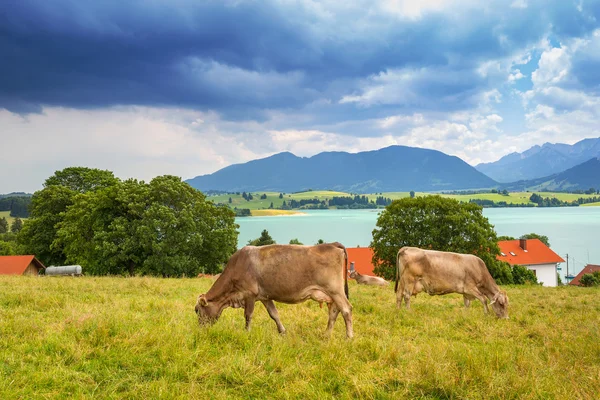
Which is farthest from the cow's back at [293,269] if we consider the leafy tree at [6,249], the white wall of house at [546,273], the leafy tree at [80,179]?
the white wall of house at [546,273]

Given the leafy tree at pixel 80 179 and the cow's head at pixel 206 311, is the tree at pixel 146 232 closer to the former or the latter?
the leafy tree at pixel 80 179

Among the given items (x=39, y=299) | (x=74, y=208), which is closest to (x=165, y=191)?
(x=74, y=208)

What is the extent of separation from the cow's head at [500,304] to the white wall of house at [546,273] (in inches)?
2413

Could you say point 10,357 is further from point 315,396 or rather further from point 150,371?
point 315,396

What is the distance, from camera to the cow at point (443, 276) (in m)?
12.2

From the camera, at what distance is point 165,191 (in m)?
34.6

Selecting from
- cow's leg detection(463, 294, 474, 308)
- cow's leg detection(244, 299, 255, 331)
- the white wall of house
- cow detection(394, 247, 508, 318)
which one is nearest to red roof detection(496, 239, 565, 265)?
the white wall of house

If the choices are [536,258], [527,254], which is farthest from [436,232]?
[536,258]

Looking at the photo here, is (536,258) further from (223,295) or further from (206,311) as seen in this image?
(206,311)

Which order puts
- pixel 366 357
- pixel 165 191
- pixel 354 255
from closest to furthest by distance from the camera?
pixel 366 357 < pixel 165 191 < pixel 354 255

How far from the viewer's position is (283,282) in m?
7.82

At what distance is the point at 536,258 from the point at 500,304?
62.3 metres

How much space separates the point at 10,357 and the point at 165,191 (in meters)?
30.2

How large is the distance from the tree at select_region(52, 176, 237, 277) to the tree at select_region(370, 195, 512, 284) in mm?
15312
